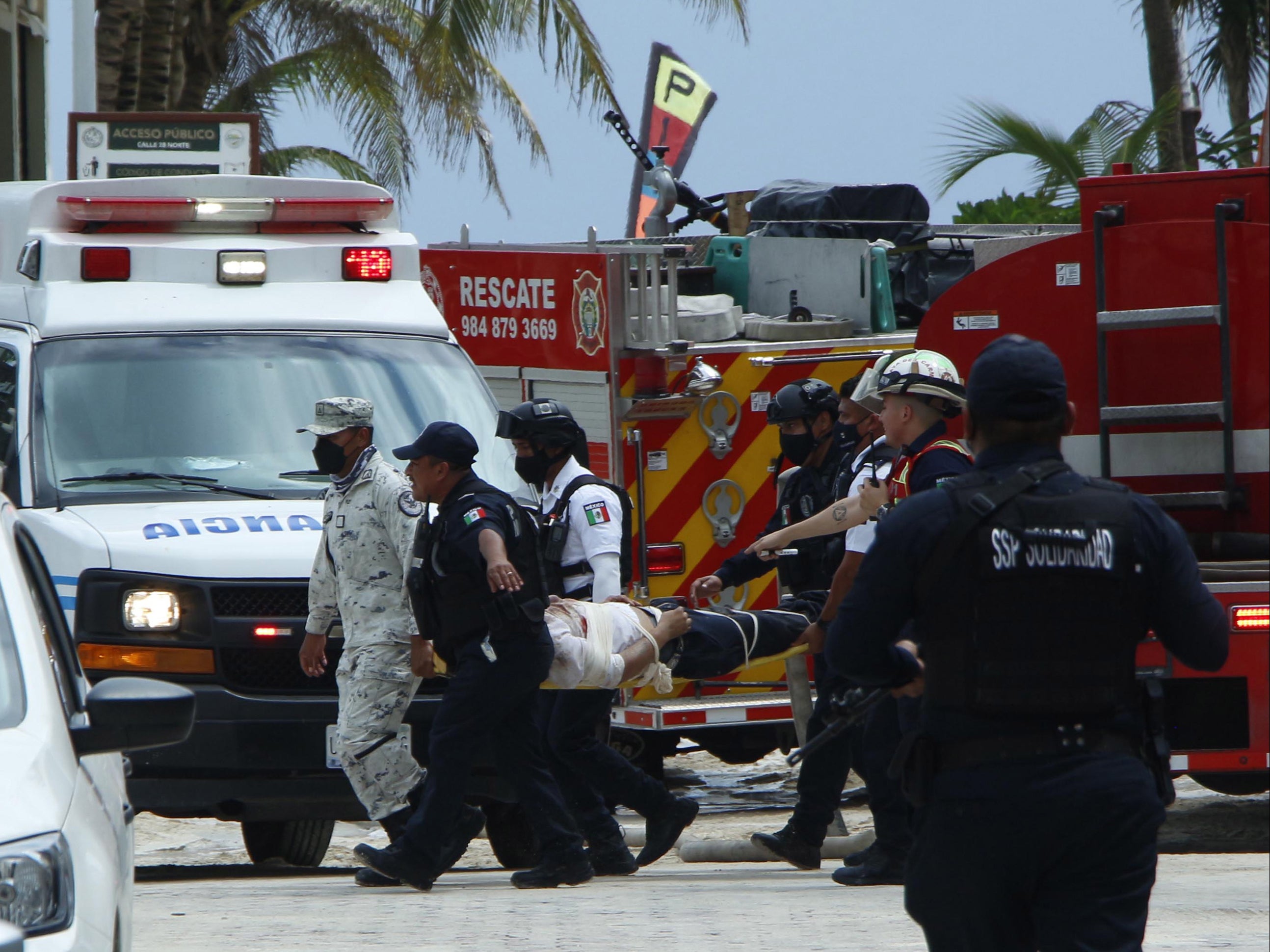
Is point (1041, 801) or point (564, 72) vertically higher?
point (564, 72)

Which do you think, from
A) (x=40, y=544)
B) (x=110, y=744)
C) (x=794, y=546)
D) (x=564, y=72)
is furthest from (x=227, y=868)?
(x=564, y=72)

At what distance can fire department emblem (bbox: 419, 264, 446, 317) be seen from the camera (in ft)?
37.0

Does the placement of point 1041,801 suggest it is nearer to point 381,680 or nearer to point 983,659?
point 983,659

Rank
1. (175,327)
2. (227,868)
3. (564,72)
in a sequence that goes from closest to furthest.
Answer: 1. (175,327)
2. (227,868)
3. (564,72)

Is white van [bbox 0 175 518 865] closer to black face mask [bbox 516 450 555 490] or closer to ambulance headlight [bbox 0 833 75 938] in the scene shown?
black face mask [bbox 516 450 555 490]

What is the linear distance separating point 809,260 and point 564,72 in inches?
374

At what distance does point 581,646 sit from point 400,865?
3.17 feet

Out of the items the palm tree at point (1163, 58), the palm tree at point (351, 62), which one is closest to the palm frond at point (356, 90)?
the palm tree at point (351, 62)

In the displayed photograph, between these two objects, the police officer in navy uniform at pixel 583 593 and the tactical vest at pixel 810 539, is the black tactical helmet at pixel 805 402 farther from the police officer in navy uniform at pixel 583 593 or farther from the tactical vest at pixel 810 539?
the police officer in navy uniform at pixel 583 593

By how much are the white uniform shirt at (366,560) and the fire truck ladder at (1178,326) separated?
2873 millimetres

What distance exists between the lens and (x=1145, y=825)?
11.7 feet

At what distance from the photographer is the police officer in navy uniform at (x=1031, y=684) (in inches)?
139

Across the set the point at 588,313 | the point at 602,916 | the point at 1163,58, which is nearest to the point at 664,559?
the point at 588,313

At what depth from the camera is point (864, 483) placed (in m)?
→ 6.80
